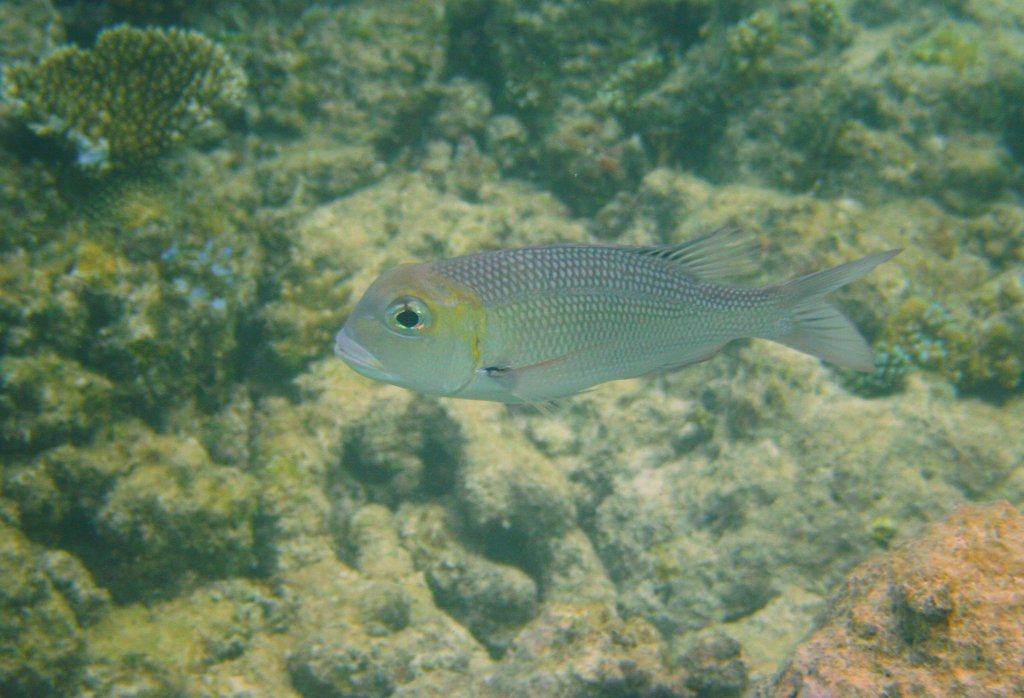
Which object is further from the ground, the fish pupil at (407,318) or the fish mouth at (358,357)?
the fish pupil at (407,318)

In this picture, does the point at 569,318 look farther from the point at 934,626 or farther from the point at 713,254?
the point at 934,626

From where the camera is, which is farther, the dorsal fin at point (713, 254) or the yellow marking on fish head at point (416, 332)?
the dorsal fin at point (713, 254)

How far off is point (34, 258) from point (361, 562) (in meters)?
3.59

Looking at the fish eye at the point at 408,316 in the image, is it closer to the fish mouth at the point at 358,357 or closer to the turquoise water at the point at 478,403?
the fish mouth at the point at 358,357

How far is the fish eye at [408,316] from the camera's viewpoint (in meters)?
2.47

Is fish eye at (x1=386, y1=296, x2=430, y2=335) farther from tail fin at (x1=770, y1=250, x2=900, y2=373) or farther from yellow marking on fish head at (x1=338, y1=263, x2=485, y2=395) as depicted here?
tail fin at (x1=770, y1=250, x2=900, y2=373)

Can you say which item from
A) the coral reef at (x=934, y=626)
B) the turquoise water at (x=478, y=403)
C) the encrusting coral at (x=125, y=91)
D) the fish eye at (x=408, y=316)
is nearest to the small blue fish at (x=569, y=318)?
the fish eye at (x=408, y=316)

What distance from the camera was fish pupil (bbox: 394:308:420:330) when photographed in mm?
2479

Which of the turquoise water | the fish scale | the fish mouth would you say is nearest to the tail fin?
the fish scale

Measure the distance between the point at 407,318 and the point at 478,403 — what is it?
2897 mm

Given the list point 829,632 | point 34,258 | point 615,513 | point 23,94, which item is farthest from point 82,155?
point 829,632

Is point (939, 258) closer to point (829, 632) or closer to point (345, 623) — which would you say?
point (829, 632)

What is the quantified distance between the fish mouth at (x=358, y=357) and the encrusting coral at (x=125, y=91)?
434 cm

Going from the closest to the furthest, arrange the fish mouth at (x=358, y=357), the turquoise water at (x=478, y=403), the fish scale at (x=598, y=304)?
1. the fish mouth at (x=358, y=357)
2. the fish scale at (x=598, y=304)
3. the turquoise water at (x=478, y=403)
